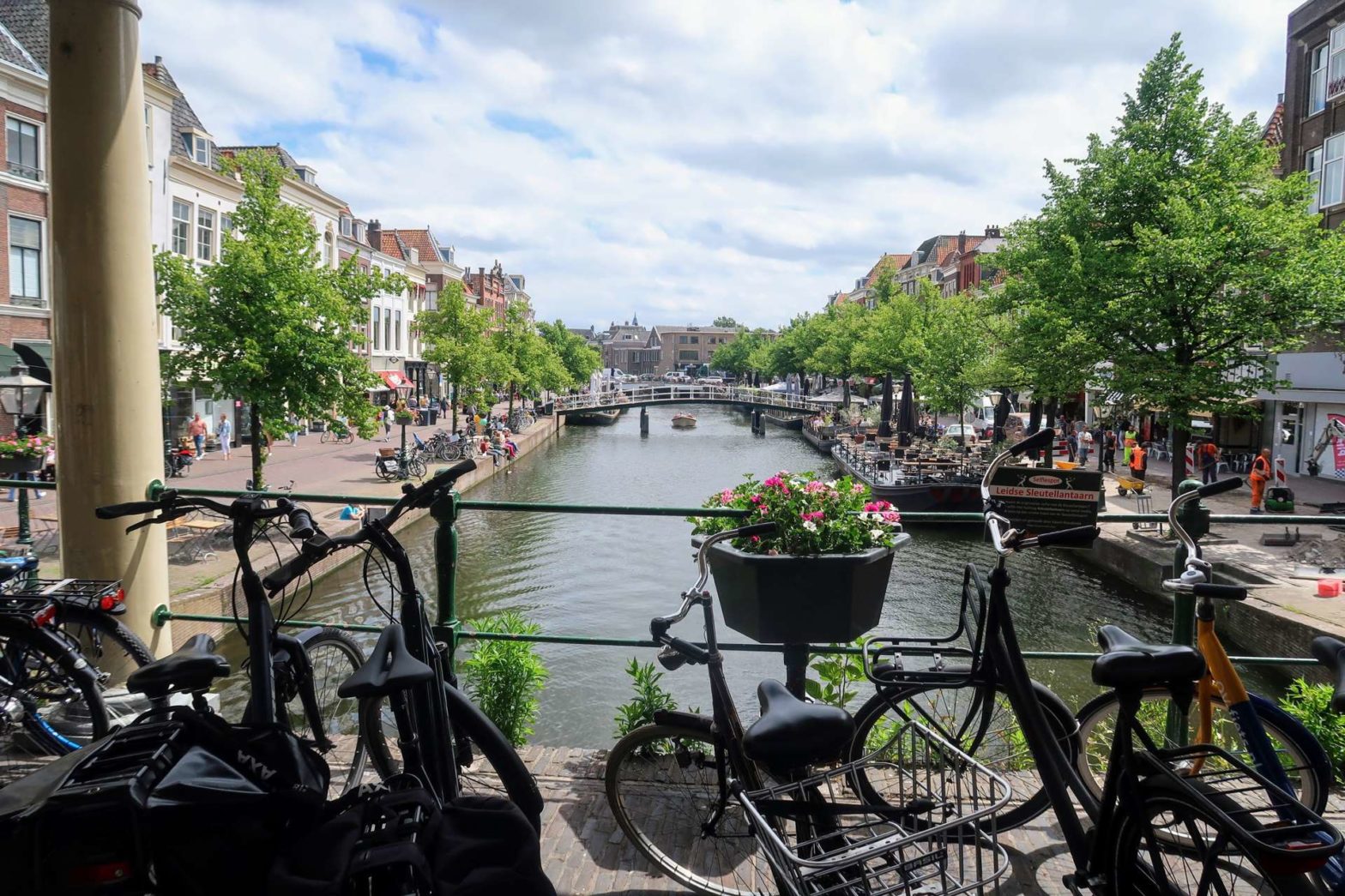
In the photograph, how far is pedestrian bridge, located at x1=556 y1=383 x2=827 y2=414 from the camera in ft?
217

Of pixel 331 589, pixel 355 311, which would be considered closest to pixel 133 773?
pixel 331 589

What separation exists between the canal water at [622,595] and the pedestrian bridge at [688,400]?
35355mm

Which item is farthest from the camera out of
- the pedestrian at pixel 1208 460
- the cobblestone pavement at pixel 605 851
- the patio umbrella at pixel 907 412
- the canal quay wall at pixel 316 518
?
the patio umbrella at pixel 907 412

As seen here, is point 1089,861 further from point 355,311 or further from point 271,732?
point 355,311

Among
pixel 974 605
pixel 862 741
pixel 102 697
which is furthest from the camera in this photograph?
pixel 102 697

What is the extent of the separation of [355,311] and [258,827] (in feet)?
57.4

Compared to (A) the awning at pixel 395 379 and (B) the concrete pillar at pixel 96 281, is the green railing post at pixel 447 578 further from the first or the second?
(A) the awning at pixel 395 379

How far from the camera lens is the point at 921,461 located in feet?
91.4

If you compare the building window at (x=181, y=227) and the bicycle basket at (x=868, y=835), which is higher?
the building window at (x=181, y=227)

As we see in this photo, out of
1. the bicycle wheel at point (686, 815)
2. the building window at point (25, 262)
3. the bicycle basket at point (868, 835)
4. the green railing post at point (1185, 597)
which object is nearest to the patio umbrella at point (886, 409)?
the building window at point (25, 262)

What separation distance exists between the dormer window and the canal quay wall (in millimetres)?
9639

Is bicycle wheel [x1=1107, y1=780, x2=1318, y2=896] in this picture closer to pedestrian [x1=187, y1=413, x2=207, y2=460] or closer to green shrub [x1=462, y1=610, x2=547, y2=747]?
green shrub [x1=462, y1=610, x2=547, y2=747]

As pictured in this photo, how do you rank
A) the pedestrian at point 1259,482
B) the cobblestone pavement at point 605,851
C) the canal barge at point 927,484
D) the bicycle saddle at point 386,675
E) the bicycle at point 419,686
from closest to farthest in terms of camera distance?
the bicycle saddle at point 386,675
the bicycle at point 419,686
the cobblestone pavement at point 605,851
the pedestrian at point 1259,482
the canal barge at point 927,484

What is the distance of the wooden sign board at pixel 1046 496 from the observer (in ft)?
10.2
